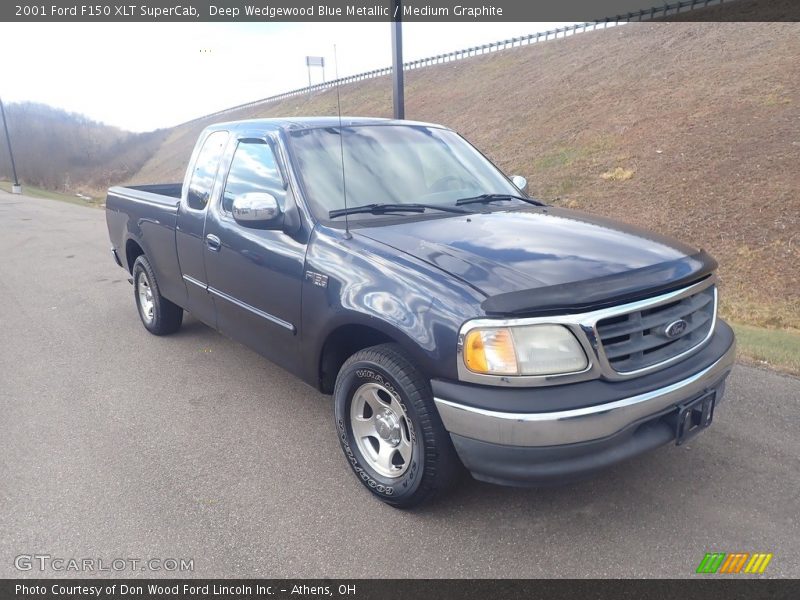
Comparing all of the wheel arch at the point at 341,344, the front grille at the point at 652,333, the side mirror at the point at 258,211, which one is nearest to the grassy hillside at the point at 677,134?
the front grille at the point at 652,333

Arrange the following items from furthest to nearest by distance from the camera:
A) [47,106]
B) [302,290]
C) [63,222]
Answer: [47,106] < [63,222] < [302,290]

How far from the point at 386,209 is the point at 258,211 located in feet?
2.41

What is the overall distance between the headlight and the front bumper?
0.27 ft

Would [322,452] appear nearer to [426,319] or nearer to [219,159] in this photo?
[426,319]

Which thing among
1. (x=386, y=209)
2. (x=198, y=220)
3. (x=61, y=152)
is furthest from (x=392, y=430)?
(x=61, y=152)

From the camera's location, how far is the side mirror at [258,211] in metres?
3.36

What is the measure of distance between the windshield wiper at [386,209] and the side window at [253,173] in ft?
1.23

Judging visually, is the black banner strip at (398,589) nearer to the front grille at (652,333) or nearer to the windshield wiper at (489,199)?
the front grille at (652,333)

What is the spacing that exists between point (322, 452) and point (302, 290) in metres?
1.00

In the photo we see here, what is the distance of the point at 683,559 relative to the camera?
8.67 feet

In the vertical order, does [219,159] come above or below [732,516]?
above

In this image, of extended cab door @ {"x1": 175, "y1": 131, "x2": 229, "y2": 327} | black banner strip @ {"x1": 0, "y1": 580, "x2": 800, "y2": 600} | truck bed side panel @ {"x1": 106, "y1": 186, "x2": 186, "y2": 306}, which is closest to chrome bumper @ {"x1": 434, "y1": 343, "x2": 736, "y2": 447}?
black banner strip @ {"x1": 0, "y1": 580, "x2": 800, "y2": 600}

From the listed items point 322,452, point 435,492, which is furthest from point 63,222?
point 435,492

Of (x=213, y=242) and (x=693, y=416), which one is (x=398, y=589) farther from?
(x=213, y=242)
